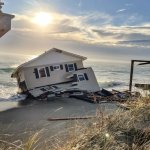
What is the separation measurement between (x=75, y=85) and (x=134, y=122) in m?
23.3

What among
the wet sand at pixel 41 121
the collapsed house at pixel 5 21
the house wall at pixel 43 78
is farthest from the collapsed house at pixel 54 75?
the collapsed house at pixel 5 21

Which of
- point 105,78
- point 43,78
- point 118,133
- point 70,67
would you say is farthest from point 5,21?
point 105,78

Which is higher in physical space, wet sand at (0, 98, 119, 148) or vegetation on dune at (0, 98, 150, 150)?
vegetation on dune at (0, 98, 150, 150)

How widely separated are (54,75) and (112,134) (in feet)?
84.1

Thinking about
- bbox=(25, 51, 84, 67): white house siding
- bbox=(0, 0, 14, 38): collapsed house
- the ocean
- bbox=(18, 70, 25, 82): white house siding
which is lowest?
the ocean

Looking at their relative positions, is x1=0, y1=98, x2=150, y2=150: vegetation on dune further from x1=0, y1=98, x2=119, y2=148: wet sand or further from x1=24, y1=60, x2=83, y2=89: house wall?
x1=24, y1=60, x2=83, y2=89: house wall

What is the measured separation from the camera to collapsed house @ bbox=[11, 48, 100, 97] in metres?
31.6

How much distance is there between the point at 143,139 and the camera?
24.9ft

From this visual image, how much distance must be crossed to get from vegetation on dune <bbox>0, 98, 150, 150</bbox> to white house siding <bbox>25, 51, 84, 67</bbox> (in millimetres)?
23220

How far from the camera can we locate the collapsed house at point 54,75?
3162 centimetres

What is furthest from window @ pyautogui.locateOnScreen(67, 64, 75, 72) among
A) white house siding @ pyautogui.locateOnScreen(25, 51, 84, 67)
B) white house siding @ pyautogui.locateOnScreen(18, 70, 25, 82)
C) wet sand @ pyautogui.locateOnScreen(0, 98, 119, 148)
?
wet sand @ pyautogui.locateOnScreen(0, 98, 119, 148)

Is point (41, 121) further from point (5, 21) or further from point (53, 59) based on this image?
point (53, 59)

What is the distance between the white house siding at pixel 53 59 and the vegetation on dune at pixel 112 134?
23220 millimetres

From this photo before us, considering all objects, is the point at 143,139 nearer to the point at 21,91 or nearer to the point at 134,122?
the point at 134,122
